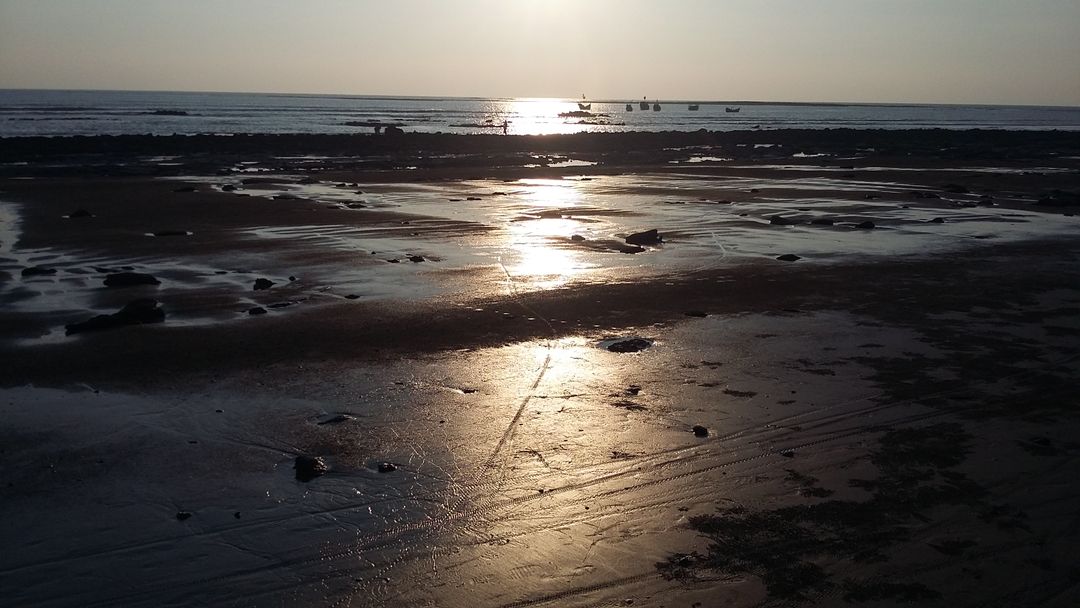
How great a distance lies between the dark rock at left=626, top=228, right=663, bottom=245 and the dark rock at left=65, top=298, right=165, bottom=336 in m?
10.1

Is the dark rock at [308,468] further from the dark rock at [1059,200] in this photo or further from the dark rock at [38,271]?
the dark rock at [1059,200]

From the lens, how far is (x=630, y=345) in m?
11.1

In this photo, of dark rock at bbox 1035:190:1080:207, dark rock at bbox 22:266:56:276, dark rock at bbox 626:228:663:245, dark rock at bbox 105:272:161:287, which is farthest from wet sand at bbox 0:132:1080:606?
dark rock at bbox 1035:190:1080:207

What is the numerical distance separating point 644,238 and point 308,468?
13239mm

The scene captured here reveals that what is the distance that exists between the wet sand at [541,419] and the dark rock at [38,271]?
8 centimetres

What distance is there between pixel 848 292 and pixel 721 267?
2.83 m

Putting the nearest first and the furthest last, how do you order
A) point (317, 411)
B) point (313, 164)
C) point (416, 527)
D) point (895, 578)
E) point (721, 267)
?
point (895, 578) → point (416, 527) → point (317, 411) → point (721, 267) → point (313, 164)

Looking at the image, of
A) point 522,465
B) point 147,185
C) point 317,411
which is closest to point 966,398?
point 522,465

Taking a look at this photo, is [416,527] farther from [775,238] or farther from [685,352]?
[775,238]

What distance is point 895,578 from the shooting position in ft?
18.4

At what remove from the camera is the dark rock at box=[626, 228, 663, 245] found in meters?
19.4

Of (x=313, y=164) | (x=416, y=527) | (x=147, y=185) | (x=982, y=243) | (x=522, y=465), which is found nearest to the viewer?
(x=416, y=527)

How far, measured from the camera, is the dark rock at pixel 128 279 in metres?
14.7

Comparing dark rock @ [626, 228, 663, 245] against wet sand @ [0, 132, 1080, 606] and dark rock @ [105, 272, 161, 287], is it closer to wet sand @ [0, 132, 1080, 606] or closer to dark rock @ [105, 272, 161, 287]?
wet sand @ [0, 132, 1080, 606]
